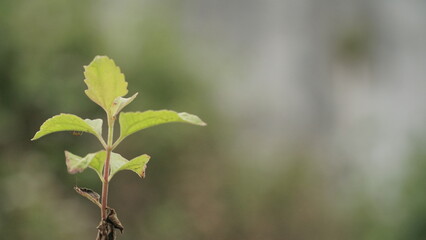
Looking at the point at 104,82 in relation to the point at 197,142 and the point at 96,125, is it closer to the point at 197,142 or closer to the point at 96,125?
the point at 96,125

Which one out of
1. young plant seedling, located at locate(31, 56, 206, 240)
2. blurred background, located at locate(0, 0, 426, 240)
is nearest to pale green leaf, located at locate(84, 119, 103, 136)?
young plant seedling, located at locate(31, 56, 206, 240)

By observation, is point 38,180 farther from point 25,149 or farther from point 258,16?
point 258,16

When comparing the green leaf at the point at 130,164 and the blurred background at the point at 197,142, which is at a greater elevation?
the green leaf at the point at 130,164

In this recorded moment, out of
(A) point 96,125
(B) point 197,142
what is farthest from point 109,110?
(B) point 197,142

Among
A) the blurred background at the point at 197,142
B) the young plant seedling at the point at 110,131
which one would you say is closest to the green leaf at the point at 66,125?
the young plant seedling at the point at 110,131

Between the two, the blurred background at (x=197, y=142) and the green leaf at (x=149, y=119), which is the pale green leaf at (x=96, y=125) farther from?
the blurred background at (x=197, y=142)
